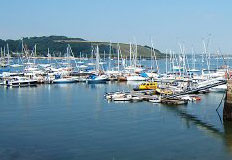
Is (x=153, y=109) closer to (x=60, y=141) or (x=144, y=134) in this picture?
(x=144, y=134)

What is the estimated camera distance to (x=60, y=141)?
29531 mm

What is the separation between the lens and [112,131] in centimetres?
3297

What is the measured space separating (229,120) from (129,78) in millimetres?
50710

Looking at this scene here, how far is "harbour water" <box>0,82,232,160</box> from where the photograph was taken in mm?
26312

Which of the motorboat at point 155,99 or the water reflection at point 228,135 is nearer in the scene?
the water reflection at point 228,135

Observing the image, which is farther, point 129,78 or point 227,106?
point 129,78

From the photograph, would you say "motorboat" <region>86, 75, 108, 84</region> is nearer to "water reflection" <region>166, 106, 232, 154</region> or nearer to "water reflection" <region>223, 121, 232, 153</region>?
"water reflection" <region>166, 106, 232, 154</region>

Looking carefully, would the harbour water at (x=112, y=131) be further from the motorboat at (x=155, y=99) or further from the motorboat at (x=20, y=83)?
the motorboat at (x=20, y=83)

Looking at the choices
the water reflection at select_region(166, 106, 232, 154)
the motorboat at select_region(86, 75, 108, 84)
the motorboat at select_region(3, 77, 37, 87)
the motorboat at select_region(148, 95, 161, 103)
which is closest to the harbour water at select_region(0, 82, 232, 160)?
the water reflection at select_region(166, 106, 232, 154)

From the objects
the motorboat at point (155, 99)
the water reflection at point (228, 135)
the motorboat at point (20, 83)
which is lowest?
the water reflection at point (228, 135)

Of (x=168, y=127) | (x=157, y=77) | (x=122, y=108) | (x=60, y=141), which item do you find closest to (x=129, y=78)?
(x=157, y=77)

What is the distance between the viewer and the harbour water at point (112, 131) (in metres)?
26.3

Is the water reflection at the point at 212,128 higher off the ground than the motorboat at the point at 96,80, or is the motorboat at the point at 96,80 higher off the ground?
the motorboat at the point at 96,80

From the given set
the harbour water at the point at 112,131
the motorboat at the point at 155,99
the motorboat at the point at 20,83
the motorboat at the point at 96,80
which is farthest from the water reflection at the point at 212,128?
the motorboat at the point at 20,83
